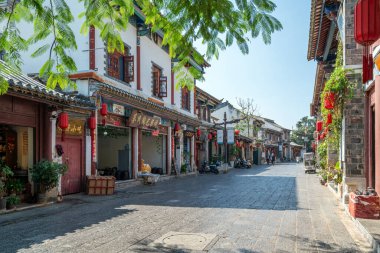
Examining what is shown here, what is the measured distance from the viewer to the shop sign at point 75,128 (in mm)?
12445

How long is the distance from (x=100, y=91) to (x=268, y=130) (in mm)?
49366

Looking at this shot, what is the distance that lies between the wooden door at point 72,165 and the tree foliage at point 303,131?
206ft

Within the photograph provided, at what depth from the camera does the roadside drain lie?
19.1ft

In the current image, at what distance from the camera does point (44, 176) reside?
33.9ft

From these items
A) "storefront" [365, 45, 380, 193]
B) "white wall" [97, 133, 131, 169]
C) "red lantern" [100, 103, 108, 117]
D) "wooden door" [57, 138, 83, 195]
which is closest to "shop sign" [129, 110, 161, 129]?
"white wall" [97, 133, 131, 169]

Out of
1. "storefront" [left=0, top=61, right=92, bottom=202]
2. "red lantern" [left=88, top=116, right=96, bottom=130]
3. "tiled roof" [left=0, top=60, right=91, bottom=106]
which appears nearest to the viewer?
"tiled roof" [left=0, top=60, right=91, bottom=106]

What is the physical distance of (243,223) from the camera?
766 cm

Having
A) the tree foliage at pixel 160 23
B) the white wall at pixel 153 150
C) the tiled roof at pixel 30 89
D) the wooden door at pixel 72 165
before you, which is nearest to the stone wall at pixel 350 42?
the tree foliage at pixel 160 23

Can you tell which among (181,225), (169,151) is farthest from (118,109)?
(181,225)

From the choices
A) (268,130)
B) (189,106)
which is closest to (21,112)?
(189,106)

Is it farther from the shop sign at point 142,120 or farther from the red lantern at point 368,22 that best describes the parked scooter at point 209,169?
the red lantern at point 368,22

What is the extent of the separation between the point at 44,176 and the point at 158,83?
9941 millimetres

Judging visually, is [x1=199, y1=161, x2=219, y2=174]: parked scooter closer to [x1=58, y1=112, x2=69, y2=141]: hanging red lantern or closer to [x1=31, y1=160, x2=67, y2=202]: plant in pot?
[x1=58, y1=112, x2=69, y2=141]: hanging red lantern

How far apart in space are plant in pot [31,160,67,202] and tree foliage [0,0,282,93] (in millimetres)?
5222
